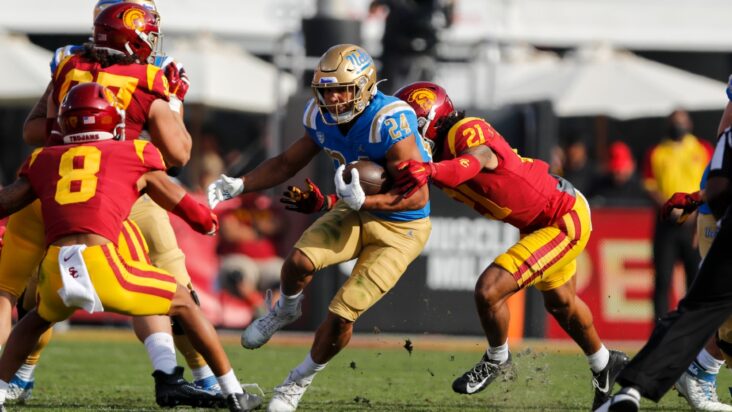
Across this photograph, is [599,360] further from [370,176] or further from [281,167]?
[281,167]

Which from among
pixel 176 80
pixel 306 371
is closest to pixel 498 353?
pixel 306 371

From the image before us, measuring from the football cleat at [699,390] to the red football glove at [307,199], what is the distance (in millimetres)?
2277

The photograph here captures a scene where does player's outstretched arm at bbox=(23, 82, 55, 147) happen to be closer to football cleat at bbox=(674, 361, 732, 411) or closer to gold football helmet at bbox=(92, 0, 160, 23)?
gold football helmet at bbox=(92, 0, 160, 23)

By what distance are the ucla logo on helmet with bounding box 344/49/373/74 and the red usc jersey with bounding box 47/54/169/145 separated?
0.93 metres

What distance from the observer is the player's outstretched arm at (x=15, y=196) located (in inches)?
244

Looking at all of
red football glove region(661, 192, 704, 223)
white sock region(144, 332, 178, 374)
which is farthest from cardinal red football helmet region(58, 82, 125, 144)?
red football glove region(661, 192, 704, 223)

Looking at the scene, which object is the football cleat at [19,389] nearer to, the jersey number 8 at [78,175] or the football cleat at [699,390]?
the jersey number 8 at [78,175]

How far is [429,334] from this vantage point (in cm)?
1293

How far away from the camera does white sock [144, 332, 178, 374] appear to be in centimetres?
680

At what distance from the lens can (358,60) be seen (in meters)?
7.02

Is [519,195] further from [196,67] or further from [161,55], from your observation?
[196,67]

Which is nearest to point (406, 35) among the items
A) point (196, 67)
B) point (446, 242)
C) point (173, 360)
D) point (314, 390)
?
point (446, 242)

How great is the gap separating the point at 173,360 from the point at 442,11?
7.79m

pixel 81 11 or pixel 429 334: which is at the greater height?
pixel 81 11
